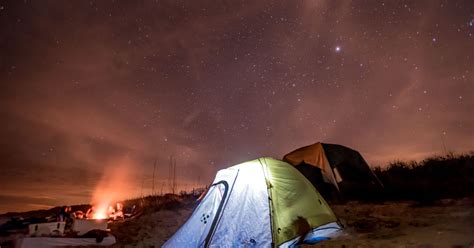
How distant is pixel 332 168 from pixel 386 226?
12.8ft

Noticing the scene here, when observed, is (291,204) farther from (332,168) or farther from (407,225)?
(332,168)

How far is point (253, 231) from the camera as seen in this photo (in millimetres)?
6301

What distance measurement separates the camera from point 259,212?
6473 millimetres

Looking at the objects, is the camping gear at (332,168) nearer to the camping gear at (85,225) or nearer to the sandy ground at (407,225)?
the sandy ground at (407,225)

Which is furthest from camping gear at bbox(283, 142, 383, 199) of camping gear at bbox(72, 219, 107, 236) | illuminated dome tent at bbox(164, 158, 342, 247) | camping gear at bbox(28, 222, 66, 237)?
camping gear at bbox(28, 222, 66, 237)

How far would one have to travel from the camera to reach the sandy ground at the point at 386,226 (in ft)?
18.9

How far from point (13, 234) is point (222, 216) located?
9323mm

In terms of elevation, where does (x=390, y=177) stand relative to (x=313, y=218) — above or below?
above

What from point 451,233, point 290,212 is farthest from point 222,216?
point 451,233

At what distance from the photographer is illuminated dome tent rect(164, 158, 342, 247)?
626cm

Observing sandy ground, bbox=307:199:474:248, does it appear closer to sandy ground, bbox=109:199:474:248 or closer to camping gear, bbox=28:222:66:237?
sandy ground, bbox=109:199:474:248

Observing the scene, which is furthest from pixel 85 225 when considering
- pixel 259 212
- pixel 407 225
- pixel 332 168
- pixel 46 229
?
pixel 407 225

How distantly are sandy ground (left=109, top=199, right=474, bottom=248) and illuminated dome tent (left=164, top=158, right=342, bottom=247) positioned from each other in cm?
57

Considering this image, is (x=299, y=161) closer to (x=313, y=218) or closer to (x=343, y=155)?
(x=343, y=155)
